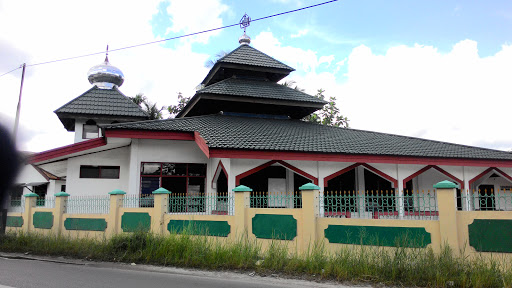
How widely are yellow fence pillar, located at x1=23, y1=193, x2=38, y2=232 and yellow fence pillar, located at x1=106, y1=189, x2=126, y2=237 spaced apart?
3.66m

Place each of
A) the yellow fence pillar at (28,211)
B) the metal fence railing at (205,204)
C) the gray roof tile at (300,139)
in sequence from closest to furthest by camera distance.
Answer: the metal fence railing at (205,204), the yellow fence pillar at (28,211), the gray roof tile at (300,139)

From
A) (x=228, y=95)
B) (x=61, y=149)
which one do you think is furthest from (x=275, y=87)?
(x=61, y=149)

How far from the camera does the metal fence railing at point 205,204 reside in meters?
9.01

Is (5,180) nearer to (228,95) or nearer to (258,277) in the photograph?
(258,277)

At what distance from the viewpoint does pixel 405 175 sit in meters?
14.0

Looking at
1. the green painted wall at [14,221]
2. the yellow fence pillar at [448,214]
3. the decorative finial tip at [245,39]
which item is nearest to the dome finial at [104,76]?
the decorative finial tip at [245,39]

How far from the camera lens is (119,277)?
21.8ft

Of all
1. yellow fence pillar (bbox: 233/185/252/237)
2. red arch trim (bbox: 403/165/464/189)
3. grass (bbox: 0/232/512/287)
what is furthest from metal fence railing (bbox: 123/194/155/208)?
red arch trim (bbox: 403/165/464/189)

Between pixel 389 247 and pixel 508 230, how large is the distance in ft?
6.24

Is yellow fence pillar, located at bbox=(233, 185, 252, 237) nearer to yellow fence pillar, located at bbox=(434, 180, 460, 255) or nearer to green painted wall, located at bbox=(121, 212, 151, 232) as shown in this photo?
green painted wall, located at bbox=(121, 212, 151, 232)

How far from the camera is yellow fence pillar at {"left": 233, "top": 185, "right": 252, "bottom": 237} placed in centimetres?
845

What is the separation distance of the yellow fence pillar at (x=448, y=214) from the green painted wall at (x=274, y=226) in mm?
2766

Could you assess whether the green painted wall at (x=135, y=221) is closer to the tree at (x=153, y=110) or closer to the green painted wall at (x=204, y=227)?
the green painted wall at (x=204, y=227)

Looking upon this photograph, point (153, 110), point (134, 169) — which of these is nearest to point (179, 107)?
point (153, 110)
